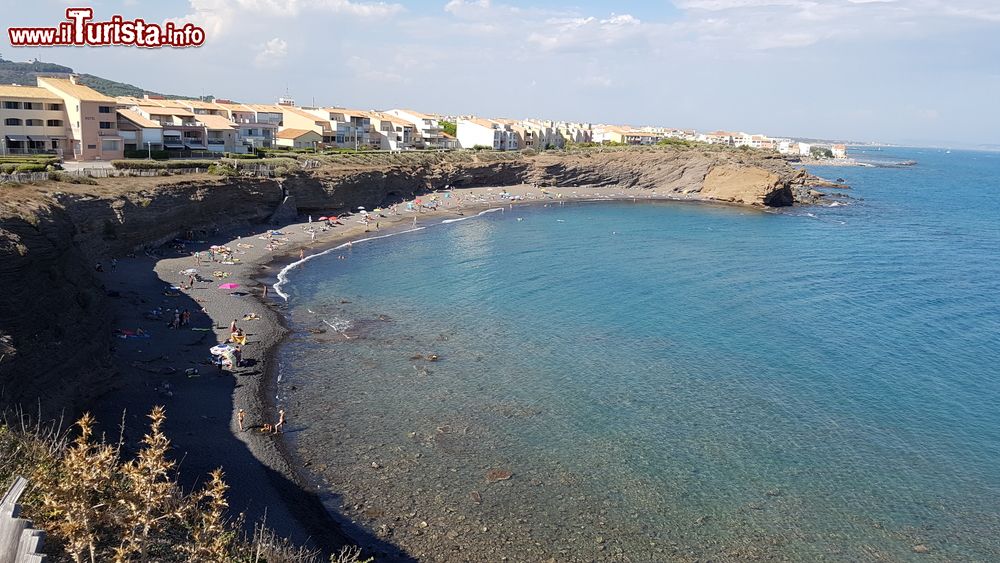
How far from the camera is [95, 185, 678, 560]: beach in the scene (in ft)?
59.3

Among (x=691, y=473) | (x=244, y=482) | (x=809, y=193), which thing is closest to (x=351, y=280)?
(x=244, y=482)

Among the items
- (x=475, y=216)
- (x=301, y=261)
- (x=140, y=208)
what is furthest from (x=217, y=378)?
(x=475, y=216)

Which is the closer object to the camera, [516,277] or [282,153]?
[516,277]

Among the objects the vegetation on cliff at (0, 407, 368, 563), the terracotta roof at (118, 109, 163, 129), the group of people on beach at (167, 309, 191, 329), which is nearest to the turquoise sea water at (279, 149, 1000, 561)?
the group of people on beach at (167, 309, 191, 329)

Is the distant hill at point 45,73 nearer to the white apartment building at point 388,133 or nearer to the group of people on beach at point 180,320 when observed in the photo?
the white apartment building at point 388,133

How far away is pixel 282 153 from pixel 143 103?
16.8m

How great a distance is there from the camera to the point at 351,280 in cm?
4334

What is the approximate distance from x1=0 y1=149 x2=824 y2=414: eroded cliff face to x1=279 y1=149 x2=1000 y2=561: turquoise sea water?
26.2ft

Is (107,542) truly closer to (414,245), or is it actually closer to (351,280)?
(351,280)

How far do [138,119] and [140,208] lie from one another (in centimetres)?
2406

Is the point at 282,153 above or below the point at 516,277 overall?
above

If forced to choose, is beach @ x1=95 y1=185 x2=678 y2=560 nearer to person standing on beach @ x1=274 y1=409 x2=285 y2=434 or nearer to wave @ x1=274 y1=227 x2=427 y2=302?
person standing on beach @ x1=274 y1=409 x2=285 y2=434

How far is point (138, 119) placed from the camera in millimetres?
61250

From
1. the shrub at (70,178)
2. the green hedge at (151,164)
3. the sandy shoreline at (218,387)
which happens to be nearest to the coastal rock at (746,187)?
the sandy shoreline at (218,387)
